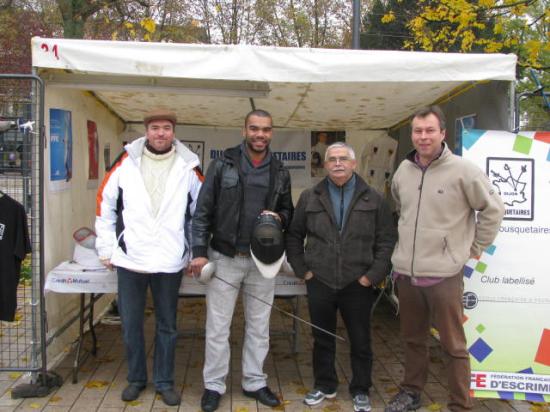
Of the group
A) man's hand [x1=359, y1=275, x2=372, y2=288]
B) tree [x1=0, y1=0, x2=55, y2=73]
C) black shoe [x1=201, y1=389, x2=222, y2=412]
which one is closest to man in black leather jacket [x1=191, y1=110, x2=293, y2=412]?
black shoe [x1=201, y1=389, x2=222, y2=412]

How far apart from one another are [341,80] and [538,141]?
1331 millimetres

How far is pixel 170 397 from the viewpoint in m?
3.78

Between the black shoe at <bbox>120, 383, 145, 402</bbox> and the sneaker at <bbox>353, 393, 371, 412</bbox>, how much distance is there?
1.46 meters

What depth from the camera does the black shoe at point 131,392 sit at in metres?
3.83

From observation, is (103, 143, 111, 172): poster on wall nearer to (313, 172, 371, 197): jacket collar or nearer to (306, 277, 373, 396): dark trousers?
(313, 172, 371, 197): jacket collar

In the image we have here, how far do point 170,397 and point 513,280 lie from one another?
2364 millimetres

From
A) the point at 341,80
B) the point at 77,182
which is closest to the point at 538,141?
the point at 341,80

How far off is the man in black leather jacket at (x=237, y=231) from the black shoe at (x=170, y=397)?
18 cm

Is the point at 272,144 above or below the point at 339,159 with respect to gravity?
above

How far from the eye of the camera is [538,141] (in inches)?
145

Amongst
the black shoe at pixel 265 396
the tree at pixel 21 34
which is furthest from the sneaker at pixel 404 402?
the tree at pixel 21 34

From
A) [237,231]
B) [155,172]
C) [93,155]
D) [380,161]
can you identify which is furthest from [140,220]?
[380,161]

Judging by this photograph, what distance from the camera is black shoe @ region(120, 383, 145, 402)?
12.6 ft

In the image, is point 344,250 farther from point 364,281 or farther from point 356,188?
point 356,188
